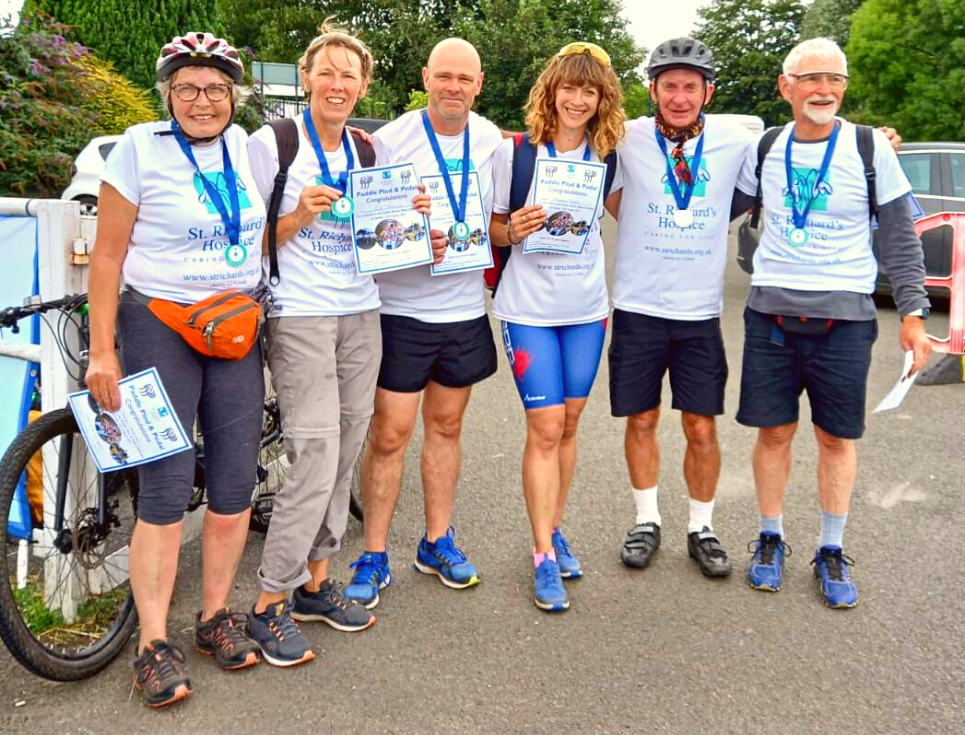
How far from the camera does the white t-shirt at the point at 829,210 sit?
3764 millimetres

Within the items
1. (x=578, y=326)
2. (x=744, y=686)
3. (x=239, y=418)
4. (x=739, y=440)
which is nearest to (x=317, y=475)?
(x=239, y=418)

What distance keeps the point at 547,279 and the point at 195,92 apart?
151 centimetres

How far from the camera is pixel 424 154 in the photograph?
12.2ft

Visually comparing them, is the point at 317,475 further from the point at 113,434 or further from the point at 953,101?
the point at 953,101

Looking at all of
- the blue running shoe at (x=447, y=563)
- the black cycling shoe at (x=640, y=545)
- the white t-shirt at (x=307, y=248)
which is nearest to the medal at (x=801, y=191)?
the black cycling shoe at (x=640, y=545)

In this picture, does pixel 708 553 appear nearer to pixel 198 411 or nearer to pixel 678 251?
pixel 678 251

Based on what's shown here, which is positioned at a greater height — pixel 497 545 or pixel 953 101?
pixel 953 101

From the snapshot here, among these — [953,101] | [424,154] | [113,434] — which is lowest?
[113,434]

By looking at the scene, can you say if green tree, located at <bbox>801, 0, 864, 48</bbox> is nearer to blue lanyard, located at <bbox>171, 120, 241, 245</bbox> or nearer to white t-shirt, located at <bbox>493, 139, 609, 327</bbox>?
white t-shirt, located at <bbox>493, 139, 609, 327</bbox>

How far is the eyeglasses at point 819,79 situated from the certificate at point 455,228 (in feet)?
4.29

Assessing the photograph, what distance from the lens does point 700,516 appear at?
4.37 meters

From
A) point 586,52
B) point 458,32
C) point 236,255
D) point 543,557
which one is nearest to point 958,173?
point 586,52

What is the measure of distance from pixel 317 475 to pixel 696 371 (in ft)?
5.50

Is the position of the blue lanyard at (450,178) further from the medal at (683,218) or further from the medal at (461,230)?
the medal at (683,218)
